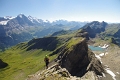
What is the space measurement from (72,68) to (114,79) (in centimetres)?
3887

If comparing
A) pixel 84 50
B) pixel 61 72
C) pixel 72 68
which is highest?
pixel 61 72

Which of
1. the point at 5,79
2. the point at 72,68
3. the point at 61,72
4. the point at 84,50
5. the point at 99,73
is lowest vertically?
the point at 5,79

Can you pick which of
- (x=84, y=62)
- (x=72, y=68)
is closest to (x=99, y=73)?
(x=84, y=62)

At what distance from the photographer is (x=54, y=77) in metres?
52.5

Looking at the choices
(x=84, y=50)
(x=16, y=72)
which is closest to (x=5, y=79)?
(x=16, y=72)

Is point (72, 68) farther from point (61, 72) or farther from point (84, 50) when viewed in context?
point (61, 72)

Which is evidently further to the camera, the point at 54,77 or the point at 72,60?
the point at 72,60

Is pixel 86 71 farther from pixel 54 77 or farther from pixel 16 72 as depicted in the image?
pixel 16 72

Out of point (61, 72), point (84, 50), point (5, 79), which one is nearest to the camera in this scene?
point (61, 72)

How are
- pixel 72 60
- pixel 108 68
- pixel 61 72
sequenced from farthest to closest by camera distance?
pixel 108 68, pixel 72 60, pixel 61 72

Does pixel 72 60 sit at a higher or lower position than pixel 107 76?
higher

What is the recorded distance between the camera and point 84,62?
140m

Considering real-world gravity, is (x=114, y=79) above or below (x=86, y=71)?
below

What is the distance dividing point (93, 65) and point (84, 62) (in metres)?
9.94
